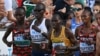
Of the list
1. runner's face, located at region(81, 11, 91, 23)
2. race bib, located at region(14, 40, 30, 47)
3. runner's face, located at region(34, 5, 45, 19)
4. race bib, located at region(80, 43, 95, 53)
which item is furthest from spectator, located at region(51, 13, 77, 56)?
race bib, located at region(14, 40, 30, 47)

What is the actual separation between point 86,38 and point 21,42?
1226 millimetres

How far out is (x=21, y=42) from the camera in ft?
22.1

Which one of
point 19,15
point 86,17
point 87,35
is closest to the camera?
point 86,17

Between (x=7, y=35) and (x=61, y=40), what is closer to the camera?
(x=61, y=40)

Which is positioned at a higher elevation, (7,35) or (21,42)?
(7,35)

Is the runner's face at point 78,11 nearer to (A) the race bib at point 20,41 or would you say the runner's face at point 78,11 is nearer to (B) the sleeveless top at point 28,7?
(B) the sleeveless top at point 28,7

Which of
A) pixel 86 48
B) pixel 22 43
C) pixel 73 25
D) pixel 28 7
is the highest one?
pixel 28 7

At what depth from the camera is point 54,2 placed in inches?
271

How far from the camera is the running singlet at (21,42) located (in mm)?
6691

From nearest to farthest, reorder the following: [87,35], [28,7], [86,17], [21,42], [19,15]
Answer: [86,17] < [87,35] < [19,15] < [21,42] < [28,7]

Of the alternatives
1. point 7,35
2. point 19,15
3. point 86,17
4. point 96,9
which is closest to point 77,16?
point 96,9

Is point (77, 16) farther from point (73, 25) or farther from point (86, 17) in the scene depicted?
point (86, 17)

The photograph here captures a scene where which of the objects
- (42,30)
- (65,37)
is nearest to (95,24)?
(65,37)

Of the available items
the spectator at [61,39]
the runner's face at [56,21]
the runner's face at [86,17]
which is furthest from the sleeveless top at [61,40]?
the runner's face at [86,17]
